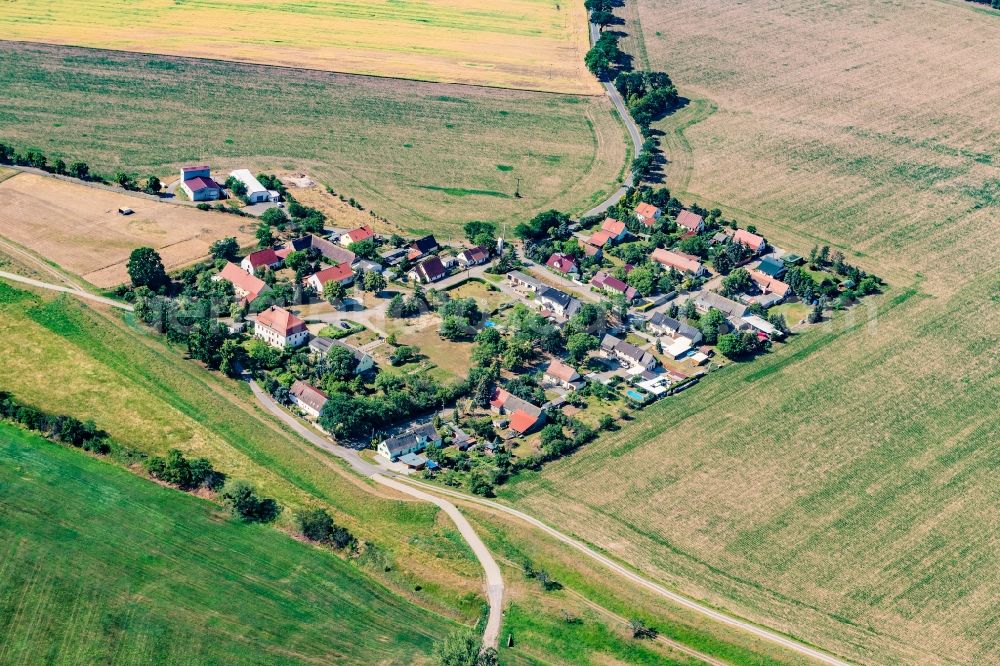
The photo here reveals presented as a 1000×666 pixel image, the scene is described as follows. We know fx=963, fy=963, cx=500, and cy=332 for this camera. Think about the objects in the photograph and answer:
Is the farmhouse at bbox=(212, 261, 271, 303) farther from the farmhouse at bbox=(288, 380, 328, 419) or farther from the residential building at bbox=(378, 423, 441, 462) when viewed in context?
the residential building at bbox=(378, 423, 441, 462)

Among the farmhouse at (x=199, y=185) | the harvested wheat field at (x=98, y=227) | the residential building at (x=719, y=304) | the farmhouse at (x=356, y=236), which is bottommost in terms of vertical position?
the residential building at (x=719, y=304)

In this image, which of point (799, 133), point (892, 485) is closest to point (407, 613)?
point (892, 485)

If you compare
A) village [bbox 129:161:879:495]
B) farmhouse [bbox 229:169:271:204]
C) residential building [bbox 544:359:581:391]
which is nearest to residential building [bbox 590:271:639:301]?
village [bbox 129:161:879:495]

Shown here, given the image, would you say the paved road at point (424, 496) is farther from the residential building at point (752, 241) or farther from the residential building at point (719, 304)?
the residential building at point (752, 241)

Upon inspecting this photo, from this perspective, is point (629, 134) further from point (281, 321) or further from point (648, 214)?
point (281, 321)

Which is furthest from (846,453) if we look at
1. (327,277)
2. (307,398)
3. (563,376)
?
(327,277)

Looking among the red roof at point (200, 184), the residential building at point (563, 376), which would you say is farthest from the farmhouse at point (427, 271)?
the red roof at point (200, 184)

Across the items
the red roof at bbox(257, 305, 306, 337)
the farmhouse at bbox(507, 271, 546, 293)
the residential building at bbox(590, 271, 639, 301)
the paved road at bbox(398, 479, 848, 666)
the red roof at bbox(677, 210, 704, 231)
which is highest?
the red roof at bbox(677, 210, 704, 231)
